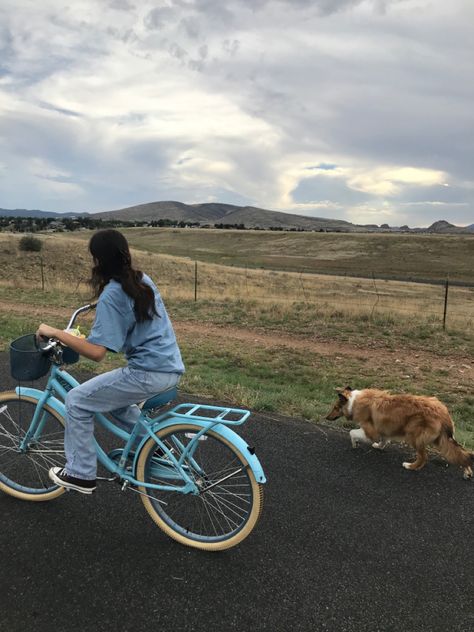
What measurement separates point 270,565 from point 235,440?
35.0 inches

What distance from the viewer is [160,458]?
129 inches

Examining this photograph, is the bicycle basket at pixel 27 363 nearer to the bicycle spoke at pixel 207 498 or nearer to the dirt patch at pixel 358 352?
the bicycle spoke at pixel 207 498

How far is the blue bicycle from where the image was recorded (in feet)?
10.1

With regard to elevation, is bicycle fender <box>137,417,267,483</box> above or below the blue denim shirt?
below

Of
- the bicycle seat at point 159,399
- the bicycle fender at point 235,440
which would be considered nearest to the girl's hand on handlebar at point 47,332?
the bicycle seat at point 159,399

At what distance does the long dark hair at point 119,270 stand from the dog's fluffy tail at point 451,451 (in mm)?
3089

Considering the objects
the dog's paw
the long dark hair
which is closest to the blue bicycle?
the long dark hair

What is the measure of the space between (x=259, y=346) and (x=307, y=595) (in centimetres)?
820

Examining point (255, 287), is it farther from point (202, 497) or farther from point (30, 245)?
point (202, 497)

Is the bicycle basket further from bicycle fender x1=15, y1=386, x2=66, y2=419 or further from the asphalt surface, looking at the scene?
the asphalt surface

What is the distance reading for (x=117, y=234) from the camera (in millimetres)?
2951

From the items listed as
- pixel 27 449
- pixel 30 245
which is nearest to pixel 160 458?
pixel 27 449

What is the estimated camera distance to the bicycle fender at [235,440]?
9.64ft

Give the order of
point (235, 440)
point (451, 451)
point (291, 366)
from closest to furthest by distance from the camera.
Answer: point (235, 440)
point (451, 451)
point (291, 366)
